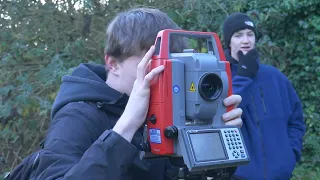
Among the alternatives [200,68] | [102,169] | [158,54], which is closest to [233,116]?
[200,68]

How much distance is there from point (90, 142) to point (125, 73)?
29cm

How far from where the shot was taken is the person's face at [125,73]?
183 cm

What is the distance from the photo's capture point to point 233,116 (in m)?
1.73

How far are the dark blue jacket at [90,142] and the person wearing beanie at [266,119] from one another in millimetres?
1341

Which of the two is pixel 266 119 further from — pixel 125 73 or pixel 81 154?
pixel 81 154

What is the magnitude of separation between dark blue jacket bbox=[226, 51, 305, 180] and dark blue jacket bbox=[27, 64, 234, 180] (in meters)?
1.40

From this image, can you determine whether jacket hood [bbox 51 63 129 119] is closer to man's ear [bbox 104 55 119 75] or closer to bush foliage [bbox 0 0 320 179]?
man's ear [bbox 104 55 119 75]

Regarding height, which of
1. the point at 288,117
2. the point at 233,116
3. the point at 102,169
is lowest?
the point at 288,117

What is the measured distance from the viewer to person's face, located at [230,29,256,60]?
3541mm

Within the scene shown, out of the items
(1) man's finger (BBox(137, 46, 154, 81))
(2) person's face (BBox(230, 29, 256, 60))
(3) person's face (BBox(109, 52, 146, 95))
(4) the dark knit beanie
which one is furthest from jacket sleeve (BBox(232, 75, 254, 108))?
(1) man's finger (BBox(137, 46, 154, 81))

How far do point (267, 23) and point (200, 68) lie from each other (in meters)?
6.08

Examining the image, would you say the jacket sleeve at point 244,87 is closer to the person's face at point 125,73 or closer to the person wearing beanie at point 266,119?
the person wearing beanie at point 266,119

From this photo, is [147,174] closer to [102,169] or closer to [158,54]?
[102,169]

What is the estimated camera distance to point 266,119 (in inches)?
126
